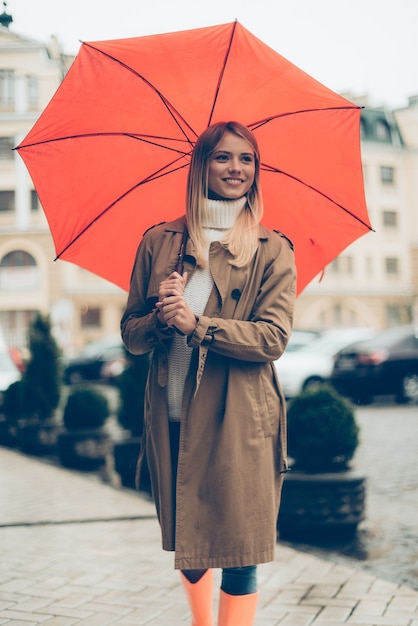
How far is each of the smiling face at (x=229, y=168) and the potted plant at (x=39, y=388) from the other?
8.58 metres

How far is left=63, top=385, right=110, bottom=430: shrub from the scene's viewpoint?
964 centimetres

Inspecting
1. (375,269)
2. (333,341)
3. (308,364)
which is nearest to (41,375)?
(308,364)

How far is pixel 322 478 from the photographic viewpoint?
5.38 m

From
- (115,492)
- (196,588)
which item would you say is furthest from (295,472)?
(196,588)

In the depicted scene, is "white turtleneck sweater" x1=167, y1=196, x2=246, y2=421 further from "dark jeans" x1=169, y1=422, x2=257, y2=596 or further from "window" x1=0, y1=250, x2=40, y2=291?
"window" x1=0, y1=250, x2=40, y2=291

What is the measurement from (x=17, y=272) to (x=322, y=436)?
1260 cm

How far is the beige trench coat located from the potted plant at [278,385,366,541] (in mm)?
2765

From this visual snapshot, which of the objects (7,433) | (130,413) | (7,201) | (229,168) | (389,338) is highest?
(7,201)

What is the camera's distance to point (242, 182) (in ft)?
9.20

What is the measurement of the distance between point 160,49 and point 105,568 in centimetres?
307

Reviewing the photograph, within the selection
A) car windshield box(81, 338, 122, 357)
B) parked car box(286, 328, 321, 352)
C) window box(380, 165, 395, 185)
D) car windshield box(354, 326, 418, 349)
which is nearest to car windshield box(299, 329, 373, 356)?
parked car box(286, 328, 321, 352)

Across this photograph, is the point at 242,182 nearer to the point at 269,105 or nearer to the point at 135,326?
the point at 269,105

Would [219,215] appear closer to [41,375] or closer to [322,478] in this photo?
[322,478]

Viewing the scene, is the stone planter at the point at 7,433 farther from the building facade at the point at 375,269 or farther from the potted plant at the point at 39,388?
the building facade at the point at 375,269
